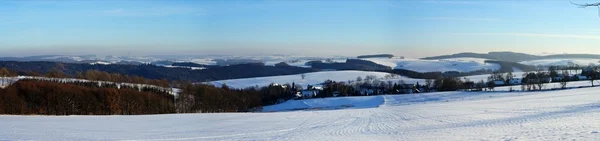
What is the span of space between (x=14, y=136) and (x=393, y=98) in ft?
222

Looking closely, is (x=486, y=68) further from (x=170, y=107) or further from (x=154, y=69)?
(x=170, y=107)

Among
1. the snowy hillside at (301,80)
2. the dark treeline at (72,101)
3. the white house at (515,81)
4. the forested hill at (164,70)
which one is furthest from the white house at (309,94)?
the forested hill at (164,70)

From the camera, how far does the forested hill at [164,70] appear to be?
13894 cm

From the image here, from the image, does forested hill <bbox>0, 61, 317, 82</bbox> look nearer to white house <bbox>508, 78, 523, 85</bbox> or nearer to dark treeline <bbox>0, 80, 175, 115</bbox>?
dark treeline <bbox>0, 80, 175, 115</bbox>

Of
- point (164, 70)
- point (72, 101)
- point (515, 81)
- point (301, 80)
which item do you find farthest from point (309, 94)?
point (164, 70)

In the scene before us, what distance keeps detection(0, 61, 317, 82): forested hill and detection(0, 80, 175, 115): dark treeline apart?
6914 cm

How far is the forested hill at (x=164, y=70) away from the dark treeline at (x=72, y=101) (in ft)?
227

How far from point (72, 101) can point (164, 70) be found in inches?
3639

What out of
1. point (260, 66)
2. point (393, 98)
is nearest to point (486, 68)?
point (260, 66)

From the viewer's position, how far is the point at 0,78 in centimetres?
9131

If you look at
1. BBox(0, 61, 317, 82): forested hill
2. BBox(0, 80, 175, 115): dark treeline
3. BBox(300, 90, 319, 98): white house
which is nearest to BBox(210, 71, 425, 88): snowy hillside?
BBox(0, 61, 317, 82): forested hill

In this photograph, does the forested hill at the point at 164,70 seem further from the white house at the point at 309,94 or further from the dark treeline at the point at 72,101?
the dark treeline at the point at 72,101

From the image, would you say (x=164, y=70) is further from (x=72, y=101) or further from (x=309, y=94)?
(x=72, y=101)

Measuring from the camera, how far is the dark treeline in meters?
57.4
